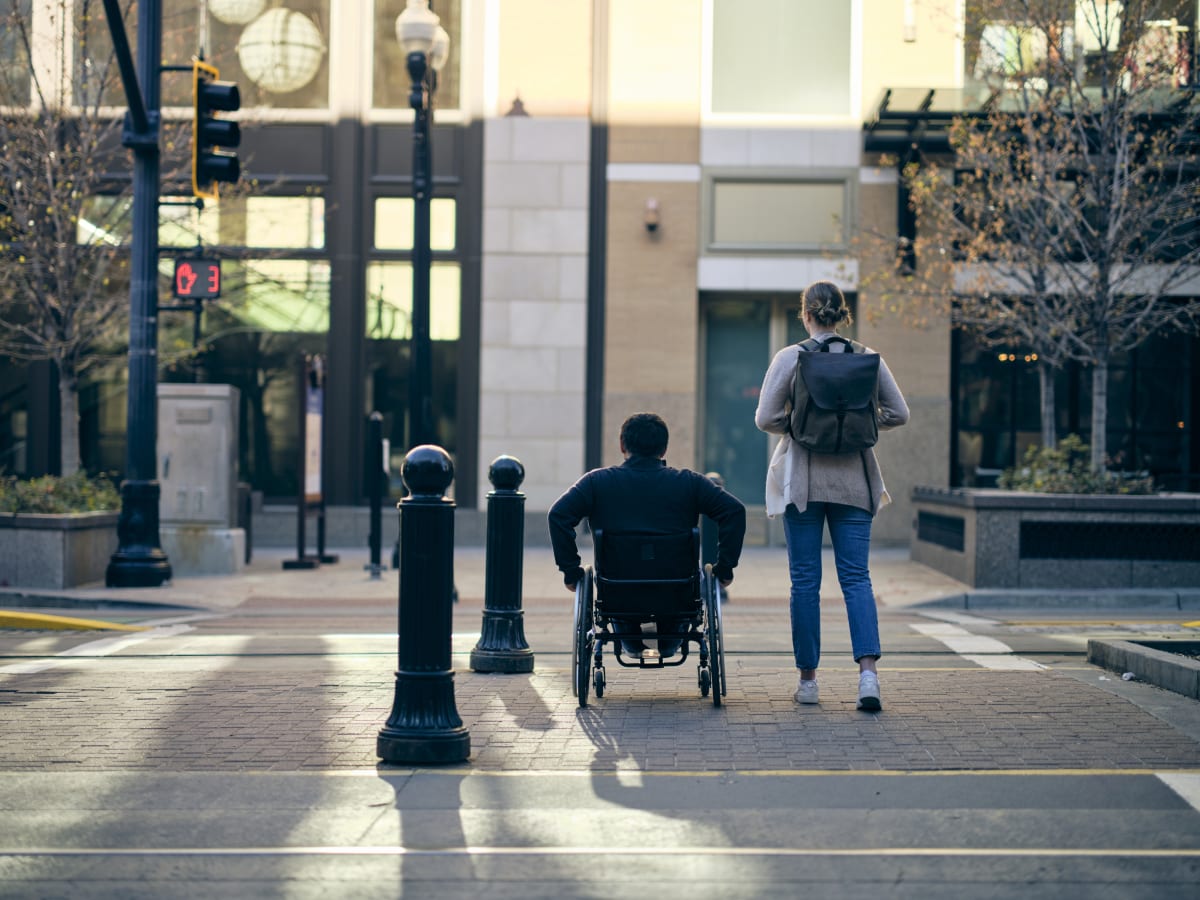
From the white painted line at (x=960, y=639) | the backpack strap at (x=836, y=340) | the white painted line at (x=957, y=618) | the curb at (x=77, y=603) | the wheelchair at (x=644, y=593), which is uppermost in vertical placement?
the backpack strap at (x=836, y=340)

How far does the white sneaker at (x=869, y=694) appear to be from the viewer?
6539mm

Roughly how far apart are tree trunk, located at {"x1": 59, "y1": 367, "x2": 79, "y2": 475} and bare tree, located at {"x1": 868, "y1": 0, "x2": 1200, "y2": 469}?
33.3ft

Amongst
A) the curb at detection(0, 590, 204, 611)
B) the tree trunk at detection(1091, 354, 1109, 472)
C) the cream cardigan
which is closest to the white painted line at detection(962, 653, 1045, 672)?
the cream cardigan

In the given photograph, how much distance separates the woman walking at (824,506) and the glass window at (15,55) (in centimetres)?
1351

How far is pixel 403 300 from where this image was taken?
21.2m

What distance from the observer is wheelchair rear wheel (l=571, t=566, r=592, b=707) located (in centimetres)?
669

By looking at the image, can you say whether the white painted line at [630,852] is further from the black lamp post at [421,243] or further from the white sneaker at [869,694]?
the black lamp post at [421,243]

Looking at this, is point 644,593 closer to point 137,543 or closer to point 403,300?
point 137,543

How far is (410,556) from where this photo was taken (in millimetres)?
5516

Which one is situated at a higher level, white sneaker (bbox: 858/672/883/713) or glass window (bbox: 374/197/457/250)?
glass window (bbox: 374/197/457/250)

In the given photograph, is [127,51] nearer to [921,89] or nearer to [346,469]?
[346,469]

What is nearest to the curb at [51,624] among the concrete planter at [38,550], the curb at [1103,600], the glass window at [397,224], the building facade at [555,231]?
the concrete planter at [38,550]

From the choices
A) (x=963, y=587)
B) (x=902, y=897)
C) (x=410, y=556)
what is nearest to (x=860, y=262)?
(x=963, y=587)

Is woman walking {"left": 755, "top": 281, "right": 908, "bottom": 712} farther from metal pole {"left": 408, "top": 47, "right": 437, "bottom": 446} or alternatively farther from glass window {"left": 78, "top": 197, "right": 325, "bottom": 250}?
glass window {"left": 78, "top": 197, "right": 325, "bottom": 250}
